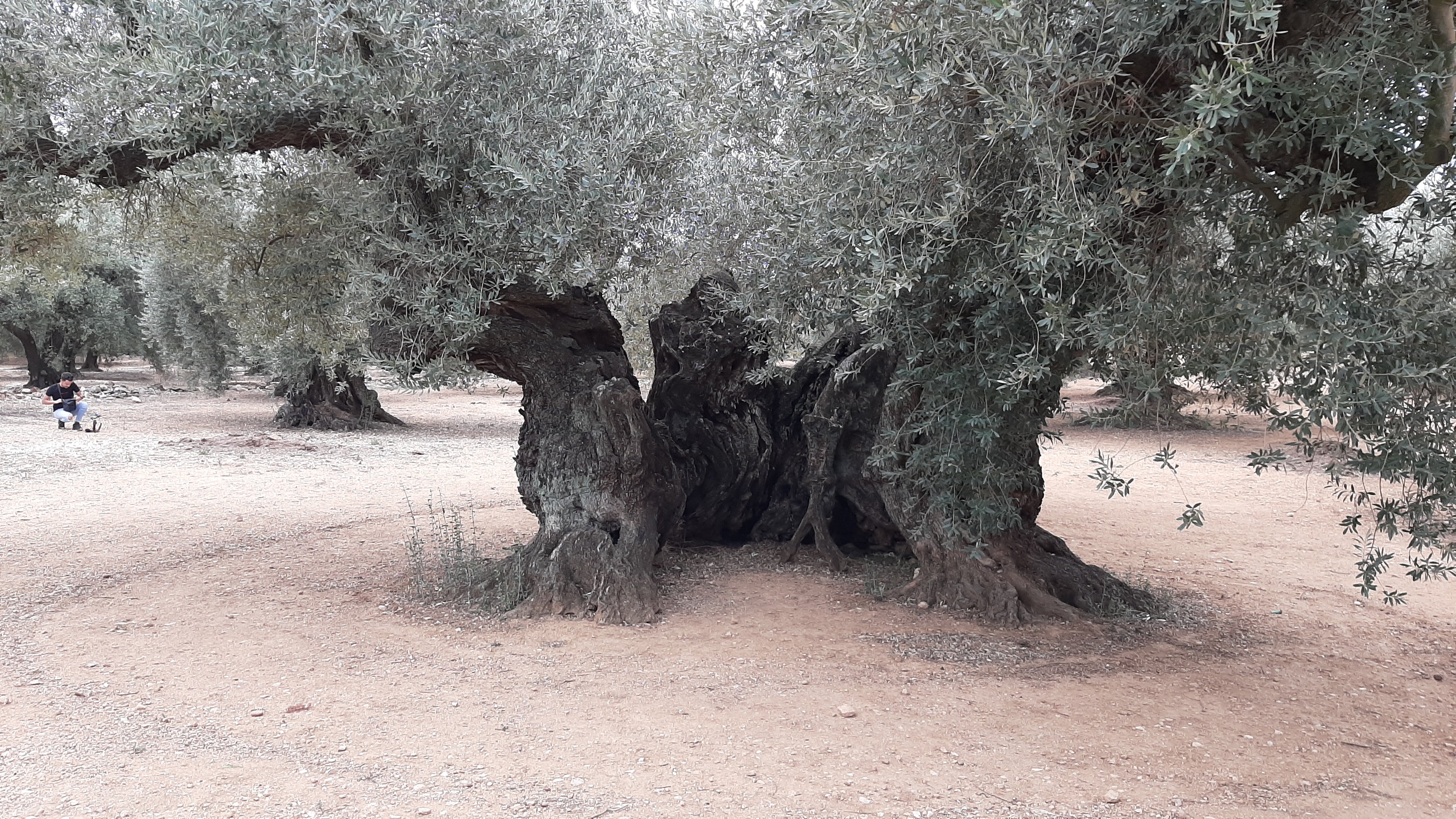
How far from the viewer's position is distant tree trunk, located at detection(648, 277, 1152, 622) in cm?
724

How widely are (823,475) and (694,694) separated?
3.52 meters

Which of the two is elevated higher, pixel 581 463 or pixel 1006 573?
pixel 581 463

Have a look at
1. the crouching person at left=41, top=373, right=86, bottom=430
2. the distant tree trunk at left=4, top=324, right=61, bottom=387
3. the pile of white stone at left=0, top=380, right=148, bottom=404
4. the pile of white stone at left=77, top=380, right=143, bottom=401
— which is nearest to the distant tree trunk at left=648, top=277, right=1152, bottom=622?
the crouching person at left=41, top=373, right=86, bottom=430

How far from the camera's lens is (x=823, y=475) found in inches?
341

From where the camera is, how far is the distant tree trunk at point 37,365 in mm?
28266

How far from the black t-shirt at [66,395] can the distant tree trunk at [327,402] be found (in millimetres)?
3703

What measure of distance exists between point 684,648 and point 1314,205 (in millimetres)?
4400

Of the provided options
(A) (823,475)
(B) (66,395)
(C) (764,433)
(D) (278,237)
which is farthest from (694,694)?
(B) (66,395)

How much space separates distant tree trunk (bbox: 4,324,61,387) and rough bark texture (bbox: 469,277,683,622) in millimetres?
27537

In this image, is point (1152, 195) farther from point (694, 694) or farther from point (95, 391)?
point (95, 391)

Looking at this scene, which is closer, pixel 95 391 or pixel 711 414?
pixel 711 414

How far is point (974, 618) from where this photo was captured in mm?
6988

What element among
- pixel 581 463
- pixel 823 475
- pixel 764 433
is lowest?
pixel 823 475

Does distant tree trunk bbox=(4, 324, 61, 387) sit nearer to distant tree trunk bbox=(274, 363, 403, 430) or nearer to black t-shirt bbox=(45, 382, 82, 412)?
black t-shirt bbox=(45, 382, 82, 412)
